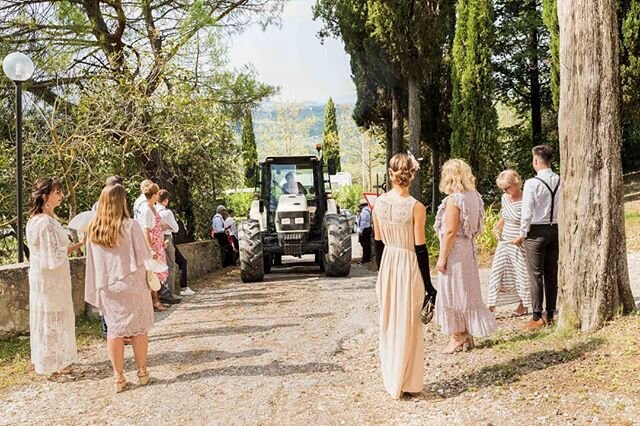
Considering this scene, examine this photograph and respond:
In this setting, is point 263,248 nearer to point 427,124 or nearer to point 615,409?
point 615,409

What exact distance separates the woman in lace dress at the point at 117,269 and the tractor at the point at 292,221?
22.2 ft

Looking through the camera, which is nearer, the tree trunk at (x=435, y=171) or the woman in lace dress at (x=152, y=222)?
the woman in lace dress at (x=152, y=222)

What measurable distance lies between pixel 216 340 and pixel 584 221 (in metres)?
3.93

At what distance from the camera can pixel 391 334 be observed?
4715mm

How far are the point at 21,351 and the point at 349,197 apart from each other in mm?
38031

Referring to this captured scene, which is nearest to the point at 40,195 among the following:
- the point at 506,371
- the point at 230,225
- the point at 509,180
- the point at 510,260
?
the point at 506,371

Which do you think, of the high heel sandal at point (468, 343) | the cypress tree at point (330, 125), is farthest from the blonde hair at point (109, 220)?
the cypress tree at point (330, 125)

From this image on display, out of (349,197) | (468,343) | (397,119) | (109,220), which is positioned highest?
(397,119)

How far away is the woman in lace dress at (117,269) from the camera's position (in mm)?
5133

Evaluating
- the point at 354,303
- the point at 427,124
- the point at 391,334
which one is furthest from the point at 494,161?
the point at 391,334

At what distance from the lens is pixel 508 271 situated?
7.00 m

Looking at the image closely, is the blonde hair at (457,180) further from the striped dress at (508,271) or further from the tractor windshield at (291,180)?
the tractor windshield at (291,180)

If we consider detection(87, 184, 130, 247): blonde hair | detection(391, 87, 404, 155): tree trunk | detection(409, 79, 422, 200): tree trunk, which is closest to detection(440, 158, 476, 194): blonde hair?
detection(87, 184, 130, 247): blonde hair

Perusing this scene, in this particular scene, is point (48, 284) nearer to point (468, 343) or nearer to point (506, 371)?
point (468, 343)
